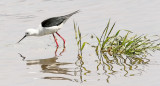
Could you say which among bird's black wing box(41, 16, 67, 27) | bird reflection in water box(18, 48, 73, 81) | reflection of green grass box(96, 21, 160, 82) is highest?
bird's black wing box(41, 16, 67, 27)

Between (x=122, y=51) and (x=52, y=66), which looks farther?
(x=122, y=51)

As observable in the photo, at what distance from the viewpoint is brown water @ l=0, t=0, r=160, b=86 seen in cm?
684

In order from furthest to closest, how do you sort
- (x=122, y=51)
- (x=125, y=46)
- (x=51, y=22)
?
(x=51, y=22) < (x=125, y=46) < (x=122, y=51)

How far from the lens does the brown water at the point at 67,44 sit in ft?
22.4

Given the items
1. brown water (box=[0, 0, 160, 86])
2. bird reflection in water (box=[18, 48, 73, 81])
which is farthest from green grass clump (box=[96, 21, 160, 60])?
bird reflection in water (box=[18, 48, 73, 81])

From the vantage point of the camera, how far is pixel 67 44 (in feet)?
32.0

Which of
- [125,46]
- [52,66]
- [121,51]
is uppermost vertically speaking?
[125,46]

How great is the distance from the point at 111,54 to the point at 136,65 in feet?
3.17

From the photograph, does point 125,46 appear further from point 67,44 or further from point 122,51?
point 67,44

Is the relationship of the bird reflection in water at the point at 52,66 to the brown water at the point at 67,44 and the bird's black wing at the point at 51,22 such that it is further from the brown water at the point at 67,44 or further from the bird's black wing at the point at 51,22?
the bird's black wing at the point at 51,22

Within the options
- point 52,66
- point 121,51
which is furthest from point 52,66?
point 121,51

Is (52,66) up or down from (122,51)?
down

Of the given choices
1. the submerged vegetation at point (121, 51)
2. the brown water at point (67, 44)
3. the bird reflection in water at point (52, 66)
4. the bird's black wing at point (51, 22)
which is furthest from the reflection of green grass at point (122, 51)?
the bird's black wing at point (51, 22)

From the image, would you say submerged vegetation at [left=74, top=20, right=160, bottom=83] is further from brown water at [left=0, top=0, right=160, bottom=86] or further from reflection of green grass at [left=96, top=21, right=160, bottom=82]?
brown water at [left=0, top=0, right=160, bottom=86]
